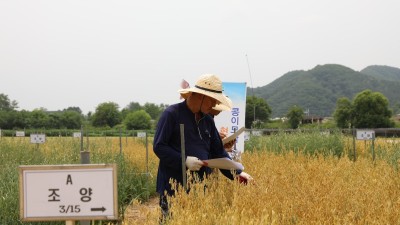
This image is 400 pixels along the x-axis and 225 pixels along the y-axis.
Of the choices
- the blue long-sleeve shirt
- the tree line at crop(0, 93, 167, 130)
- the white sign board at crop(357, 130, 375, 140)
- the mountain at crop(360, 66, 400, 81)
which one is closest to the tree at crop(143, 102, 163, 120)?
the tree line at crop(0, 93, 167, 130)

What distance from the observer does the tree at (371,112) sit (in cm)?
4816

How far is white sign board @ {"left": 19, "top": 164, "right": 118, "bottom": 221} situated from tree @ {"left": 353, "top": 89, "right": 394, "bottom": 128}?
48.8m

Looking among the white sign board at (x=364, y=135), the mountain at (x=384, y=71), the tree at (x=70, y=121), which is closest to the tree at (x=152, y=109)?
the tree at (x=70, y=121)

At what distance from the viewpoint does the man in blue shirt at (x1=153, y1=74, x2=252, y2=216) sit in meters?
2.83

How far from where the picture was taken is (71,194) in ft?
6.04

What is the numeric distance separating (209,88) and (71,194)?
4.22 ft

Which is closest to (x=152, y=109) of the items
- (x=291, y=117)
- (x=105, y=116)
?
(x=105, y=116)

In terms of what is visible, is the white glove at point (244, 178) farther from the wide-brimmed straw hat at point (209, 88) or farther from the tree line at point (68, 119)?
the tree line at point (68, 119)

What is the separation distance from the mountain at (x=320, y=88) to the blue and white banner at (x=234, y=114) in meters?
75.2

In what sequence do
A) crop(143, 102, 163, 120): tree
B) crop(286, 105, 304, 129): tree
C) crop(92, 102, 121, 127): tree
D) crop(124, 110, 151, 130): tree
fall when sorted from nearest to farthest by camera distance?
crop(124, 110, 151, 130): tree → crop(286, 105, 304, 129): tree → crop(92, 102, 121, 127): tree → crop(143, 102, 163, 120): tree

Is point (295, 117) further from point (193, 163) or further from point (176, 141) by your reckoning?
point (193, 163)

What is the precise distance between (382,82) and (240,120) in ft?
330

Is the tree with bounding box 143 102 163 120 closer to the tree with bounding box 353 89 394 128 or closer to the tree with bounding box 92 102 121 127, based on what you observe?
the tree with bounding box 92 102 121 127

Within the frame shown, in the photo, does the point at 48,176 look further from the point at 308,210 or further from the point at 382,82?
the point at 382,82
